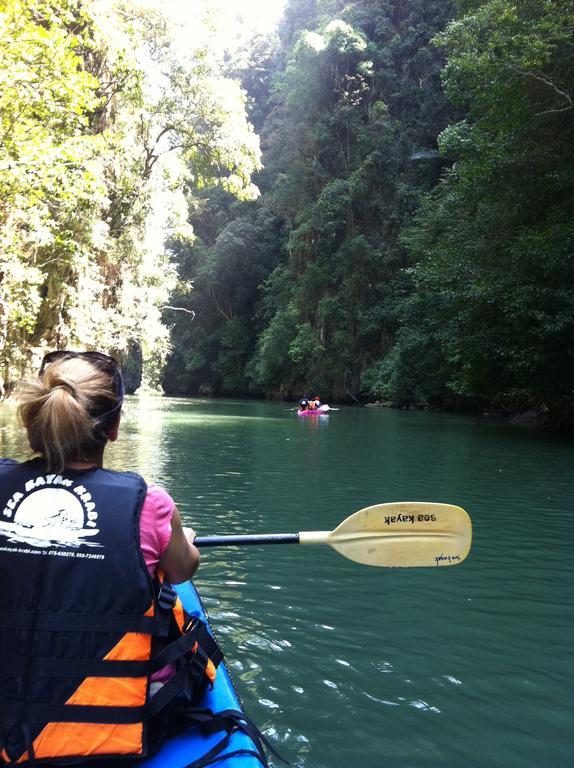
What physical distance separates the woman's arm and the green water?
3.64 feet

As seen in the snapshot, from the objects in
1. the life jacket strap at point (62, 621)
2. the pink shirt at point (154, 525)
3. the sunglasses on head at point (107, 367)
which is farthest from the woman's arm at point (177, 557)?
the sunglasses on head at point (107, 367)

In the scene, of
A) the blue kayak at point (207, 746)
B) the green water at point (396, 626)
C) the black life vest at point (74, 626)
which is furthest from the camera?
the green water at point (396, 626)

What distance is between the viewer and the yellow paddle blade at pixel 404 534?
3.00 meters

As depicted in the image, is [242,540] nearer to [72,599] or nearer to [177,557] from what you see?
[177,557]

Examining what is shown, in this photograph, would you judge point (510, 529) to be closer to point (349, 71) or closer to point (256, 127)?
point (349, 71)

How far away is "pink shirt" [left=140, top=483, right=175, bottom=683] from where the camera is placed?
5.32 ft

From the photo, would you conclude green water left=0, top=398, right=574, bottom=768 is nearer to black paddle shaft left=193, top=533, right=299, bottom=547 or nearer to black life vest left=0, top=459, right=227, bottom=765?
black paddle shaft left=193, top=533, right=299, bottom=547

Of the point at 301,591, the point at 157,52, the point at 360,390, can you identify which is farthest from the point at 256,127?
the point at 301,591

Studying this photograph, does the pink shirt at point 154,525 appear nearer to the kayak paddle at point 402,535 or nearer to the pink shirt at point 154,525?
the pink shirt at point 154,525

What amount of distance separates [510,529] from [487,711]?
3.44 metres

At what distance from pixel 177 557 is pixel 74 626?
0.31 metres

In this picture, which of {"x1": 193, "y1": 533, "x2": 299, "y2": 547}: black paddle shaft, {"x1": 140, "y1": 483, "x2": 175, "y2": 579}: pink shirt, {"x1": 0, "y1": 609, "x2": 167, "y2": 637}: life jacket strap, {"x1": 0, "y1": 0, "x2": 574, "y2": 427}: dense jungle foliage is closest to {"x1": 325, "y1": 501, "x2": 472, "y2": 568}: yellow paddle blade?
{"x1": 193, "y1": 533, "x2": 299, "y2": 547}: black paddle shaft

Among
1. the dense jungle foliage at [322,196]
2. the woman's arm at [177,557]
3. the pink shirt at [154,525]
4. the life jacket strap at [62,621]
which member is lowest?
the life jacket strap at [62,621]

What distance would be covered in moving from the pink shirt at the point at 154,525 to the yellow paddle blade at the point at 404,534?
4.83 ft
